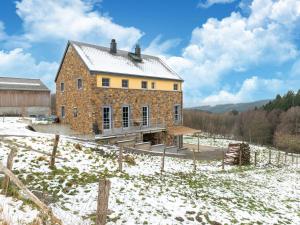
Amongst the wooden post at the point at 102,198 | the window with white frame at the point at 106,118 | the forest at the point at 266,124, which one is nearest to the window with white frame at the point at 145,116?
the window with white frame at the point at 106,118

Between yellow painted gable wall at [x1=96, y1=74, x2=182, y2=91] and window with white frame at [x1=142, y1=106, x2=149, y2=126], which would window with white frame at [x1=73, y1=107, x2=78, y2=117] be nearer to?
yellow painted gable wall at [x1=96, y1=74, x2=182, y2=91]

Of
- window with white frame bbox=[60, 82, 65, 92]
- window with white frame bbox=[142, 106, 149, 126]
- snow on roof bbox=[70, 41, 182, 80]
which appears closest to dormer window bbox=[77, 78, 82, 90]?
snow on roof bbox=[70, 41, 182, 80]

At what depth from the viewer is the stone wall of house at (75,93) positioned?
26.0 meters

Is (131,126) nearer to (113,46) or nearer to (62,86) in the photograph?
(62,86)

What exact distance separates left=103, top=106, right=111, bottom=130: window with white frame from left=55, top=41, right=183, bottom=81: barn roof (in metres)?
3.78

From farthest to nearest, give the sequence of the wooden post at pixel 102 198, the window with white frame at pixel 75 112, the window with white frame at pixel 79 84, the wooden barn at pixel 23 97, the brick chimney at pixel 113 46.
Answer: the wooden barn at pixel 23 97 < the brick chimney at pixel 113 46 < the window with white frame at pixel 75 112 < the window with white frame at pixel 79 84 < the wooden post at pixel 102 198

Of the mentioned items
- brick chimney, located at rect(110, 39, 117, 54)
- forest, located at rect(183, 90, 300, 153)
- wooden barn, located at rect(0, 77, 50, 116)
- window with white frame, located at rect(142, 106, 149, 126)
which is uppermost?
brick chimney, located at rect(110, 39, 117, 54)

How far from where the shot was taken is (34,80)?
42.2 meters

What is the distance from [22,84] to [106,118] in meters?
19.9

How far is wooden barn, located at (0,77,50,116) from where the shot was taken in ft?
122

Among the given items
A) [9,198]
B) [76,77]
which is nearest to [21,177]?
[9,198]

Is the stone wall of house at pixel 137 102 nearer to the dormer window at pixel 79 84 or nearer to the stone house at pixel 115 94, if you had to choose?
the stone house at pixel 115 94

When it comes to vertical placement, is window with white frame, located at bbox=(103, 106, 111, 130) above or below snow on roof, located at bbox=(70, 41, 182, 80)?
below

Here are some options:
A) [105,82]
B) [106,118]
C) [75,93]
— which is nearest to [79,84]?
[75,93]
